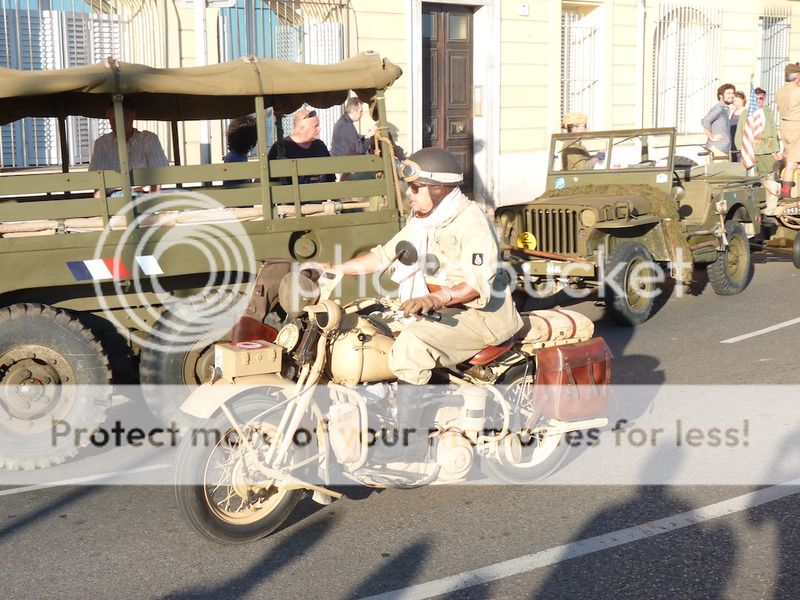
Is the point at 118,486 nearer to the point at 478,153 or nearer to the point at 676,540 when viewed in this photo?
the point at 676,540

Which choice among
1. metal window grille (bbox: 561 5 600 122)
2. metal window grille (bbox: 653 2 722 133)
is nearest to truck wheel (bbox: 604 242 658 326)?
metal window grille (bbox: 561 5 600 122)

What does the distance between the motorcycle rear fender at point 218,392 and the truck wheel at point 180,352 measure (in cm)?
171

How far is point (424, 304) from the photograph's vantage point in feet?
15.0

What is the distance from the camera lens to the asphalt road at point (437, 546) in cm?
421

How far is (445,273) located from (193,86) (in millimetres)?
2179

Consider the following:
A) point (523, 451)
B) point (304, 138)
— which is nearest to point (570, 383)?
point (523, 451)

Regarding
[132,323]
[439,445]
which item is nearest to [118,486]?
[132,323]

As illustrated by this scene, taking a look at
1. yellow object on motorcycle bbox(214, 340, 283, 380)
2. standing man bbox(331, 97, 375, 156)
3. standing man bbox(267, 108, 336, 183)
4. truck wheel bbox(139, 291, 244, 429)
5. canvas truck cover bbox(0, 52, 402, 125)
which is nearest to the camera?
yellow object on motorcycle bbox(214, 340, 283, 380)

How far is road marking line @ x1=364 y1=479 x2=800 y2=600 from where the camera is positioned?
4.20 meters

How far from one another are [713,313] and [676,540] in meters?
5.77

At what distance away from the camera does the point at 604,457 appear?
586 cm

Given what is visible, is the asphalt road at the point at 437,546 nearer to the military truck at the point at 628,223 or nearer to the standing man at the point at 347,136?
the military truck at the point at 628,223

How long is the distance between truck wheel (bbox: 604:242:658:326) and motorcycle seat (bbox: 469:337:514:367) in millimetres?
4393

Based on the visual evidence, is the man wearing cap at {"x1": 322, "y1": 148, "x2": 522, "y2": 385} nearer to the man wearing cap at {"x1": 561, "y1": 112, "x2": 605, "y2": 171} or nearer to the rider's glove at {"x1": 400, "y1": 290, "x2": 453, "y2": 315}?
the rider's glove at {"x1": 400, "y1": 290, "x2": 453, "y2": 315}
